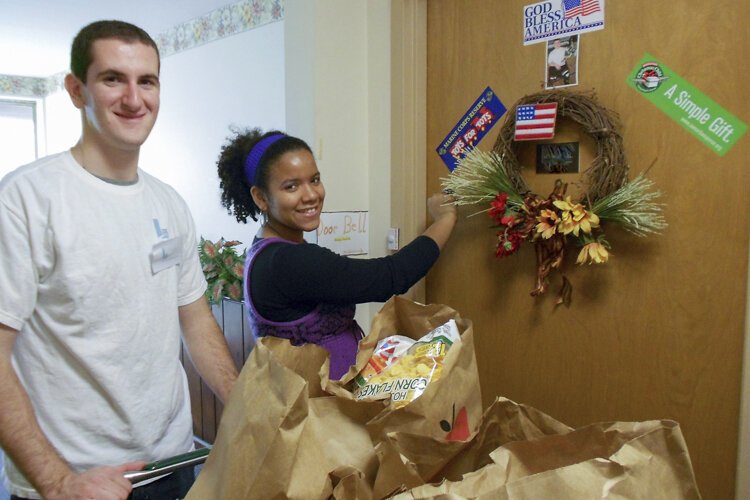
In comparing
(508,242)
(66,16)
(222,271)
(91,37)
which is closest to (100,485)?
(91,37)

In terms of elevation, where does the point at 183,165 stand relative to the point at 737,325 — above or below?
above

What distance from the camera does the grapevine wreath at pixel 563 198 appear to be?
57.0 inches

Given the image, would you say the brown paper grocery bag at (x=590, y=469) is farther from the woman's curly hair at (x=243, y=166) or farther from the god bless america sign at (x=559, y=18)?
the god bless america sign at (x=559, y=18)

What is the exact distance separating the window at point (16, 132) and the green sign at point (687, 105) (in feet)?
22.8

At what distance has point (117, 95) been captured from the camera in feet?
3.22

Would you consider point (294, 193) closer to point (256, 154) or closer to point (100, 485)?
point (256, 154)

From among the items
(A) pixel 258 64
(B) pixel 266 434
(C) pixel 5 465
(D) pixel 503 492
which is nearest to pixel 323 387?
(B) pixel 266 434

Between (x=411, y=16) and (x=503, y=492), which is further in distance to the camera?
(x=411, y=16)

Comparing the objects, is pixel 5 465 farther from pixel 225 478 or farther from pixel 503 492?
pixel 503 492

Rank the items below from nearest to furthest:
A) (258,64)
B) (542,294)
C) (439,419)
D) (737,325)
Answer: (439,419) < (737,325) < (542,294) < (258,64)

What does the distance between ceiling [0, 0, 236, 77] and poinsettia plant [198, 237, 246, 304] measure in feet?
5.88

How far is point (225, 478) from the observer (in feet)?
1.90

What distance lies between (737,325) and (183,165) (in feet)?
12.2

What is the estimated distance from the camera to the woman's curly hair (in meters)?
1.42
